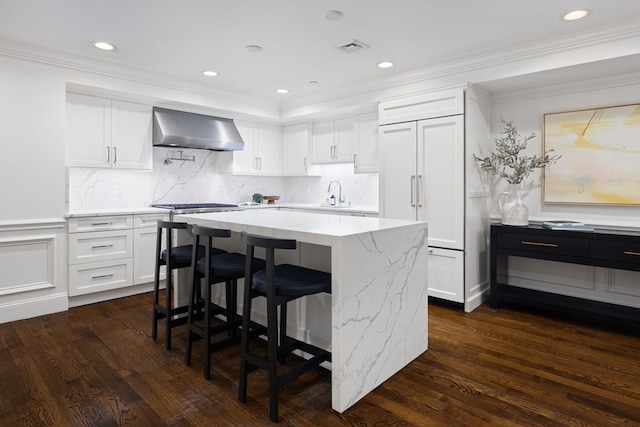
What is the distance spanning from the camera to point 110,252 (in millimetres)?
4035

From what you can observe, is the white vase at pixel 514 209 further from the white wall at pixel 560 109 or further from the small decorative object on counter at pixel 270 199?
the small decorative object on counter at pixel 270 199

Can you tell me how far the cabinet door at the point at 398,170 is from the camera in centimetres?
405

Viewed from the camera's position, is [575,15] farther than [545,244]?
No

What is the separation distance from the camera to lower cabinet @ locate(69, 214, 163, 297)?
3.81 m

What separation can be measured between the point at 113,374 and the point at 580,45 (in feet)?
13.9

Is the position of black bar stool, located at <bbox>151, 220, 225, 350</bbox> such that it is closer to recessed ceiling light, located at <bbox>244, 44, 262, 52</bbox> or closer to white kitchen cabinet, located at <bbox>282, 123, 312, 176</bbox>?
recessed ceiling light, located at <bbox>244, 44, 262, 52</bbox>

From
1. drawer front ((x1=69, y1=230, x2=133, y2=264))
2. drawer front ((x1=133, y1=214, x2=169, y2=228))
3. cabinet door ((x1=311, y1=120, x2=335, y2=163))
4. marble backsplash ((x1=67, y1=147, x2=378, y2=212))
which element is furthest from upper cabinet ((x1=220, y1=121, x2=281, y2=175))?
drawer front ((x1=69, y1=230, x2=133, y2=264))

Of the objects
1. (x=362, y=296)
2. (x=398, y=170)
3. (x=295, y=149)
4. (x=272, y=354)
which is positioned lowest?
(x=272, y=354)

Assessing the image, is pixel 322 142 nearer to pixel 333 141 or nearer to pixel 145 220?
pixel 333 141

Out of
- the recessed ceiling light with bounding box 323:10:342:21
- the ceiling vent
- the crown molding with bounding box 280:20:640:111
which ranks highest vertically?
the ceiling vent

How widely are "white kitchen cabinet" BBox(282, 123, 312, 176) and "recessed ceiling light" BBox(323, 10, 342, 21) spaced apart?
2.79 meters

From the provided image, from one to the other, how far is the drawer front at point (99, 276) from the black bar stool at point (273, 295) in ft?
8.42

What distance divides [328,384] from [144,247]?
2898 millimetres

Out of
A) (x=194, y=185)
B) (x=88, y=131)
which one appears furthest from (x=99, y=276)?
(x=194, y=185)
